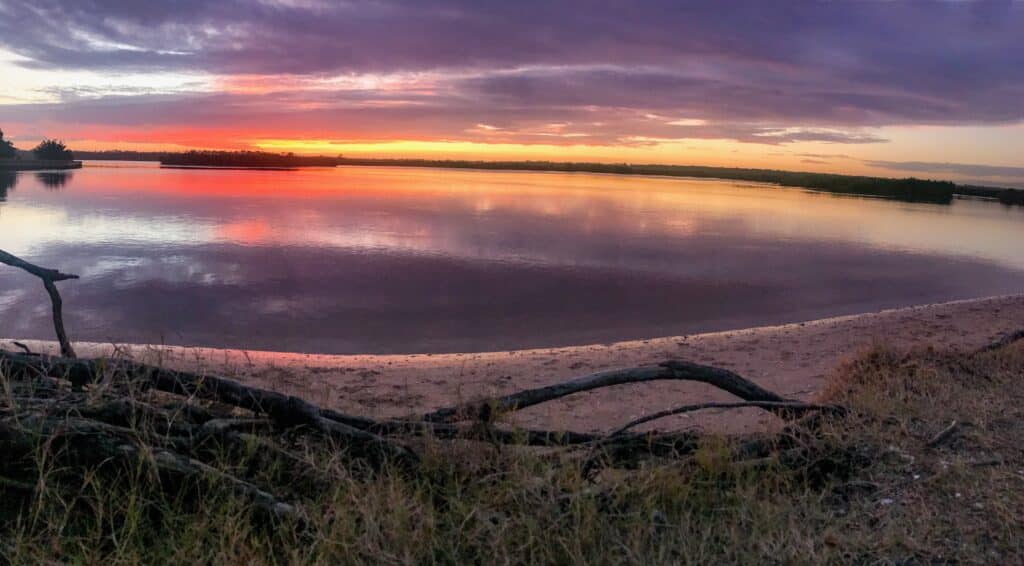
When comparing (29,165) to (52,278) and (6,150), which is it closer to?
(6,150)

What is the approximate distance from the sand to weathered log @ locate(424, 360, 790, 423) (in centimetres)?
45

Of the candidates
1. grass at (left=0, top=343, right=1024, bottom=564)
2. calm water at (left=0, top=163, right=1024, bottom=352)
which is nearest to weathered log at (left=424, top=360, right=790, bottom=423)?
grass at (left=0, top=343, right=1024, bottom=564)

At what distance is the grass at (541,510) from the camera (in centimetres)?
276

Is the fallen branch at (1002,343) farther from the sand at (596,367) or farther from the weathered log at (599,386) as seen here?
the weathered log at (599,386)

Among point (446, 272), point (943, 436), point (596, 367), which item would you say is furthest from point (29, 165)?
point (943, 436)

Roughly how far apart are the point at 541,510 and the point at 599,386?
1320 mm

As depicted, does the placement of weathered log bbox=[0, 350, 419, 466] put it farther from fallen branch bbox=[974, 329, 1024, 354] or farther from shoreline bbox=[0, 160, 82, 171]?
shoreline bbox=[0, 160, 82, 171]

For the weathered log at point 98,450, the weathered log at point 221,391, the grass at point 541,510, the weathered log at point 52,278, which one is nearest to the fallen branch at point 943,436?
the grass at point 541,510

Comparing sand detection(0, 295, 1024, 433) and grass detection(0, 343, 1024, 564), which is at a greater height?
grass detection(0, 343, 1024, 564)

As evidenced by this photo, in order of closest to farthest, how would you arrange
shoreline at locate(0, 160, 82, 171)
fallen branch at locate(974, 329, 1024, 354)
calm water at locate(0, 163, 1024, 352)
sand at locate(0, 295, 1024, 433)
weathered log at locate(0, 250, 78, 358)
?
weathered log at locate(0, 250, 78, 358) < fallen branch at locate(974, 329, 1024, 354) < sand at locate(0, 295, 1024, 433) < calm water at locate(0, 163, 1024, 352) < shoreline at locate(0, 160, 82, 171)

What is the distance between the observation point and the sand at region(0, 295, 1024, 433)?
6.59 metres

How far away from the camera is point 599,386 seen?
4160mm

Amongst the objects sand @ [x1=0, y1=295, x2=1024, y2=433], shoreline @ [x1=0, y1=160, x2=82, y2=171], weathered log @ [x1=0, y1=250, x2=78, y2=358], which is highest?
shoreline @ [x1=0, y1=160, x2=82, y2=171]

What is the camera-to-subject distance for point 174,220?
2500 cm
